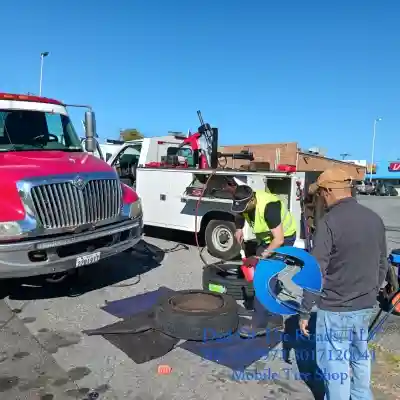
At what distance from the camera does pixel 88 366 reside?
3.67 metres

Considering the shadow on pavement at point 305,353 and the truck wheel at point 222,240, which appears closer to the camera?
the shadow on pavement at point 305,353

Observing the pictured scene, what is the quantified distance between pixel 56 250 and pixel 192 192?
3664mm

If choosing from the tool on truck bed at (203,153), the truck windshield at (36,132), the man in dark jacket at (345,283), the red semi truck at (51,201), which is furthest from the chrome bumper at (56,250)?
the tool on truck bed at (203,153)

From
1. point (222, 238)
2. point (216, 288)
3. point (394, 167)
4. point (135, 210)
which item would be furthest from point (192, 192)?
point (394, 167)

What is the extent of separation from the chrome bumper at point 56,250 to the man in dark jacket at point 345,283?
9.97 ft

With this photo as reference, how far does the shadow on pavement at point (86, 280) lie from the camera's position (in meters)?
5.54

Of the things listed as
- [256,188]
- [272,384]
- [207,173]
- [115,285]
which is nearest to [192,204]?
[207,173]

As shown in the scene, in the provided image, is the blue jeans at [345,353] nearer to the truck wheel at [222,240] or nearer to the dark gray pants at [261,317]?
the dark gray pants at [261,317]

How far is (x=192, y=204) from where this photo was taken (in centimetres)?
817

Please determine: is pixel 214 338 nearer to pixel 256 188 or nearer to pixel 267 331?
pixel 267 331

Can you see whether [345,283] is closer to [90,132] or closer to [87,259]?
[87,259]

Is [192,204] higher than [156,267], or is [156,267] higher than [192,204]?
[192,204]

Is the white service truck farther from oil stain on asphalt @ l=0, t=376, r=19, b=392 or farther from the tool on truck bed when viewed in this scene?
oil stain on asphalt @ l=0, t=376, r=19, b=392

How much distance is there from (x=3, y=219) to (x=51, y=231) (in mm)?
523
